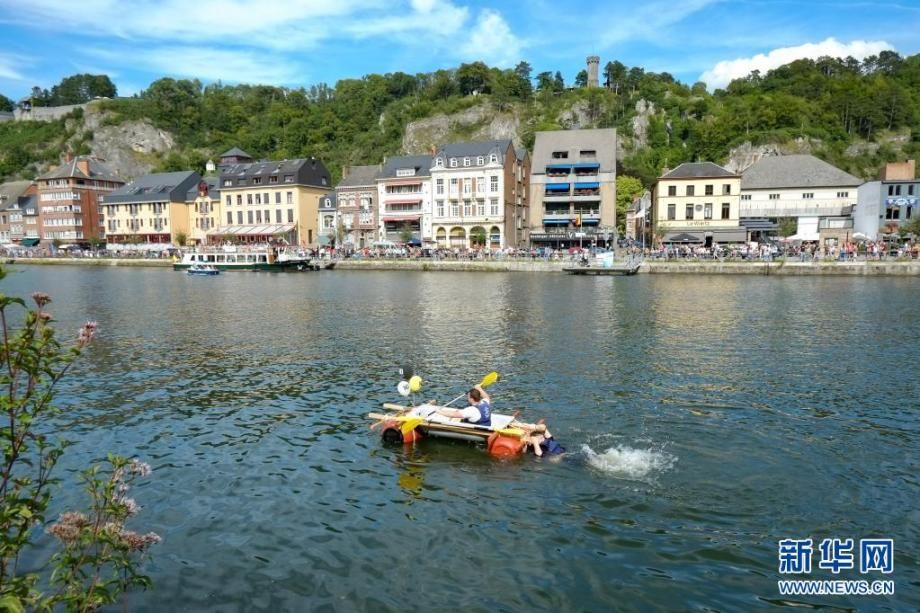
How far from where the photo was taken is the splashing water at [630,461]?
1314cm

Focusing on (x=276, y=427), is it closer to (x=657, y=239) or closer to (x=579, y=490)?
(x=579, y=490)

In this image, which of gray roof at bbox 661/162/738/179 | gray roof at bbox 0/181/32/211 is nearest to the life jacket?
gray roof at bbox 661/162/738/179

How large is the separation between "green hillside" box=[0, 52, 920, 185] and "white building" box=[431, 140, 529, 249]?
2744 centimetres

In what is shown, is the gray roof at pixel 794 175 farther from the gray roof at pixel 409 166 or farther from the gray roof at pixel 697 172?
the gray roof at pixel 409 166

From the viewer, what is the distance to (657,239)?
8238 cm

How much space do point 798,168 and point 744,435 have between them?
272ft

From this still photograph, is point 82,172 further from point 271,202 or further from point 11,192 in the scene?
point 271,202

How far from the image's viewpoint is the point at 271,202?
104 metres

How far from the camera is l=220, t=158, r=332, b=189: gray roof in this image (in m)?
→ 103

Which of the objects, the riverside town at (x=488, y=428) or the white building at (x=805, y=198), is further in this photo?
the white building at (x=805, y=198)

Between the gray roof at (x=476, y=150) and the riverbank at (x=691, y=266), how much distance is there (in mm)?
20155

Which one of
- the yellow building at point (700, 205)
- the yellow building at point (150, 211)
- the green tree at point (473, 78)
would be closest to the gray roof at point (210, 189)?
the yellow building at point (150, 211)

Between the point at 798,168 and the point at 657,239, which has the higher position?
the point at 798,168

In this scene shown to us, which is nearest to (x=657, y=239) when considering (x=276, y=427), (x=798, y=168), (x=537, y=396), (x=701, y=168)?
(x=701, y=168)
